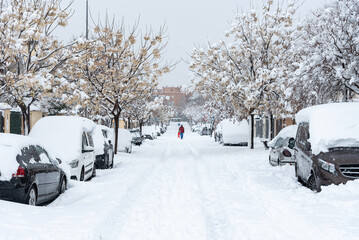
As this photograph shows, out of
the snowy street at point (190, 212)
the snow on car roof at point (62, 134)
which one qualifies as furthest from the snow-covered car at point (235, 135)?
the snow on car roof at point (62, 134)

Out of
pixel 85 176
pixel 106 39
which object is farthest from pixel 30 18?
pixel 106 39

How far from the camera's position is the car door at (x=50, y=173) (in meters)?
9.13

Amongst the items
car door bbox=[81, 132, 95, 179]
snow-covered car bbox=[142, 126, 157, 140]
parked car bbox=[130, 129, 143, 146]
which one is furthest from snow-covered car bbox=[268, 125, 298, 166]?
snow-covered car bbox=[142, 126, 157, 140]

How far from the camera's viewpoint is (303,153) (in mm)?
11117

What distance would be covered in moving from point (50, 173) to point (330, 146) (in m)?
5.95

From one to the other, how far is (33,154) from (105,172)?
25.5ft

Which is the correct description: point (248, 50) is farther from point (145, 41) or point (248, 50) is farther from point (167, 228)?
point (167, 228)

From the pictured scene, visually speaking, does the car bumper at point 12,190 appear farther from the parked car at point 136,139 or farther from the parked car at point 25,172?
the parked car at point 136,139

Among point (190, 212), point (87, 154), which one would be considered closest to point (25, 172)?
point (190, 212)

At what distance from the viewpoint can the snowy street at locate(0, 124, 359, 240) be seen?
641 cm

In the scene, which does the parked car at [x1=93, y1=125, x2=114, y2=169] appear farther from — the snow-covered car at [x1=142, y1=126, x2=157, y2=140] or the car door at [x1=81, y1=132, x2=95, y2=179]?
the snow-covered car at [x1=142, y1=126, x2=157, y2=140]

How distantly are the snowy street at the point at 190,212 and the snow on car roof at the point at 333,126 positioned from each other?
1.13 metres

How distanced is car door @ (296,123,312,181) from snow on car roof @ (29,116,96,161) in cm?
A: 593

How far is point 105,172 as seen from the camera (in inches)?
648
